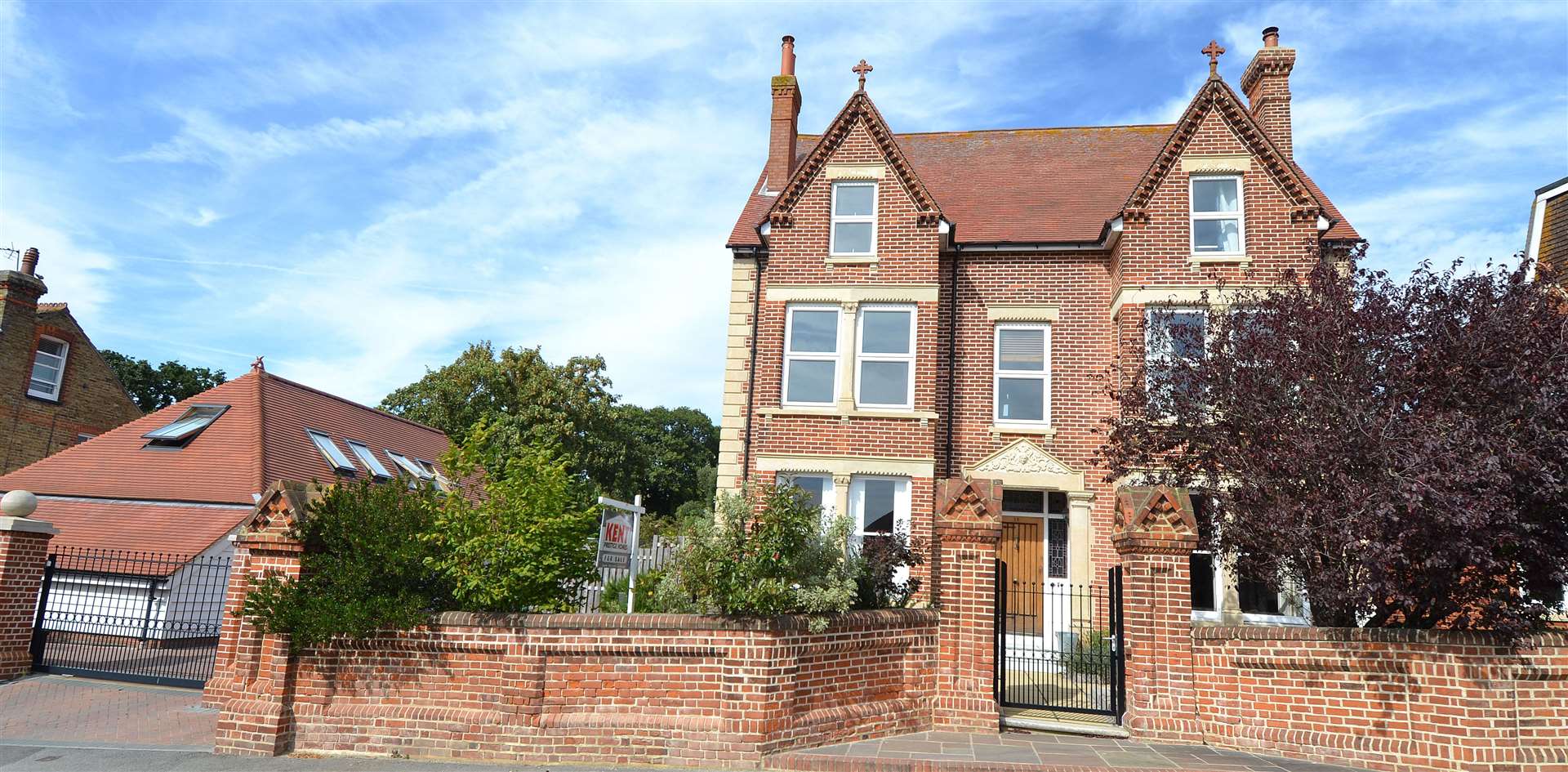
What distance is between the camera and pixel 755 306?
1703 centimetres

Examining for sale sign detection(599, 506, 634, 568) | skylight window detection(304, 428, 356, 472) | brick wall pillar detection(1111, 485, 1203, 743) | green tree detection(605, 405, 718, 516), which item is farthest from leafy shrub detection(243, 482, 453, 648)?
green tree detection(605, 405, 718, 516)

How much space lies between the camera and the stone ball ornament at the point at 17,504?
1322 centimetres

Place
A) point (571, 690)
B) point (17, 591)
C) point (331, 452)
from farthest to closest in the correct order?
point (331, 452), point (17, 591), point (571, 690)

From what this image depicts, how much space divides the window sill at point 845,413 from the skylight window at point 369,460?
1464 centimetres

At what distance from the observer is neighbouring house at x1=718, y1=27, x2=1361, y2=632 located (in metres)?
15.5

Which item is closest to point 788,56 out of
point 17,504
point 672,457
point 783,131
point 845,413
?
point 783,131

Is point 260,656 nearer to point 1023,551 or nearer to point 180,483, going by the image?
point 1023,551

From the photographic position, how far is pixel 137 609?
17.5 m

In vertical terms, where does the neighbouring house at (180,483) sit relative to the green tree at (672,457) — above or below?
below

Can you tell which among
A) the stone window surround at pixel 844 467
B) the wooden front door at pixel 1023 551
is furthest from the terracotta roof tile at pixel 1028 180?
the wooden front door at pixel 1023 551

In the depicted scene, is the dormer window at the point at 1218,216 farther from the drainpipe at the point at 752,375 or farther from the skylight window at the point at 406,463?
the skylight window at the point at 406,463

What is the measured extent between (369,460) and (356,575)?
18.3 meters

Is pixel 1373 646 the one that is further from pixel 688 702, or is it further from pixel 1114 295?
pixel 1114 295

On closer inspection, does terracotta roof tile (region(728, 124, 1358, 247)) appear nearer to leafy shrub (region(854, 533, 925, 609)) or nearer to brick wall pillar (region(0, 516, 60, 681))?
leafy shrub (region(854, 533, 925, 609))
